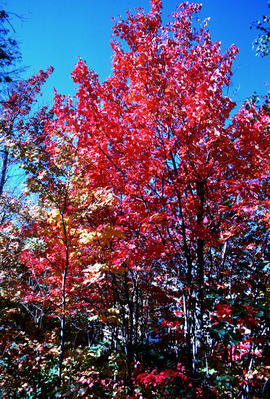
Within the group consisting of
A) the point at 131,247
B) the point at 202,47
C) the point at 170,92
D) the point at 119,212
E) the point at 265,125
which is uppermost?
the point at 202,47

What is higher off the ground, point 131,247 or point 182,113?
point 182,113

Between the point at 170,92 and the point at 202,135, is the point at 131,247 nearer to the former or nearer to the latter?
the point at 202,135

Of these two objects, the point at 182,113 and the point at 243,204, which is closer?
the point at 182,113

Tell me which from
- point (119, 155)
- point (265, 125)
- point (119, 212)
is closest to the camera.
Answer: point (265, 125)

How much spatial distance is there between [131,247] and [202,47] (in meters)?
6.60

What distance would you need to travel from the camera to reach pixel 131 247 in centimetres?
591

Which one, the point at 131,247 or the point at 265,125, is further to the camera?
the point at 131,247

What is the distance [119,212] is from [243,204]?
371 centimetres

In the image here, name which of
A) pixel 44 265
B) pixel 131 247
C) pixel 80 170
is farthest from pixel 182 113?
pixel 44 265

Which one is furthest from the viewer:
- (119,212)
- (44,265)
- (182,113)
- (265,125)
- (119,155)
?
(44,265)

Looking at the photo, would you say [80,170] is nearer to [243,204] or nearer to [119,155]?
[119,155]

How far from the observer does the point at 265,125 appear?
5.42 m

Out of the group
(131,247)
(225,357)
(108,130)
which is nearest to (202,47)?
(108,130)

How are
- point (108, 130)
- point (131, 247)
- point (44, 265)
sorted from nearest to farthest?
point (131, 247)
point (108, 130)
point (44, 265)
